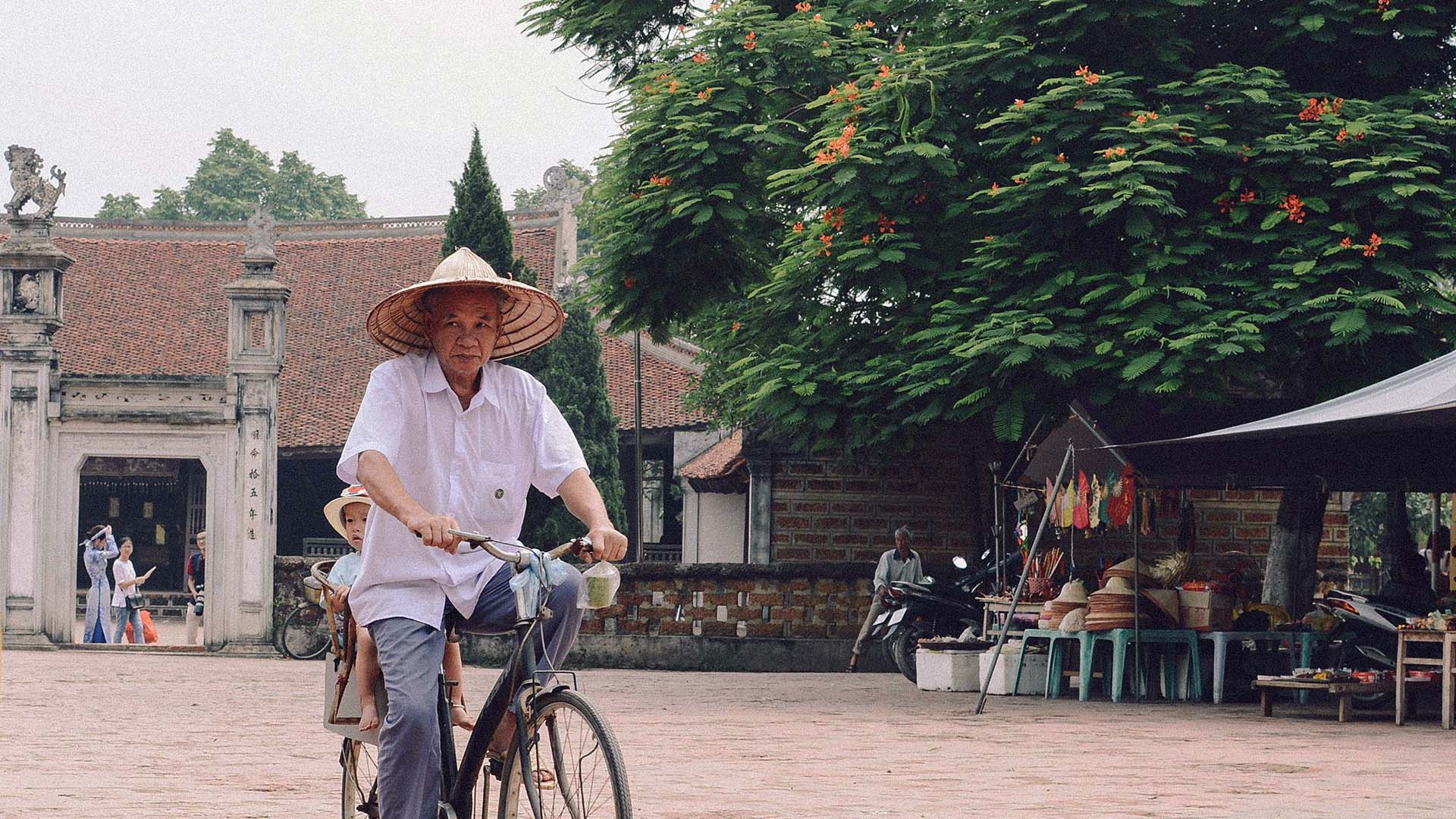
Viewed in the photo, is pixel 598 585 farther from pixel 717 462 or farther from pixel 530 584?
pixel 717 462

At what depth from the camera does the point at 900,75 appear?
1431cm

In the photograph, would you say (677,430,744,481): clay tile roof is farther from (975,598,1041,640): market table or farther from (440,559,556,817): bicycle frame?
(440,559,556,817): bicycle frame

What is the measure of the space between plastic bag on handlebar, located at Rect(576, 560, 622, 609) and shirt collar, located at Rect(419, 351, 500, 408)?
609 millimetres

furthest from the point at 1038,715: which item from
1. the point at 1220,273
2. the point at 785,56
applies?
the point at 785,56

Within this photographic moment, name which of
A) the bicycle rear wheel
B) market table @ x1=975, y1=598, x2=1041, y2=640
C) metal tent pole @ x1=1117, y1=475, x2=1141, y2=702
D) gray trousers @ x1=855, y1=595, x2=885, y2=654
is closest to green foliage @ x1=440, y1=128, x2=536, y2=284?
A: gray trousers @ x1=855, y1=595, x2=885, y2=654

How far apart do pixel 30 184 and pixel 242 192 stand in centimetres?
3431

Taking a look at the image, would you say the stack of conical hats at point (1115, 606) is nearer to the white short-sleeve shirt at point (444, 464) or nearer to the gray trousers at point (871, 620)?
the gray trousers at point (871, 620)

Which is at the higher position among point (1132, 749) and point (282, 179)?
point (282, 179)

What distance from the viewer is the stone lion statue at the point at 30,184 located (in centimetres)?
2536

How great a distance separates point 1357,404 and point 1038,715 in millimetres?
3266

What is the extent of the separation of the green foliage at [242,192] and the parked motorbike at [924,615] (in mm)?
43869

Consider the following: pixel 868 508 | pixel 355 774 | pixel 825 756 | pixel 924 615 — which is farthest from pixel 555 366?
pixel 355 774

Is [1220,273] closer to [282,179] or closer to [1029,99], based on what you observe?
[1029,99]

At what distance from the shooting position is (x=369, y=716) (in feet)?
16.4
